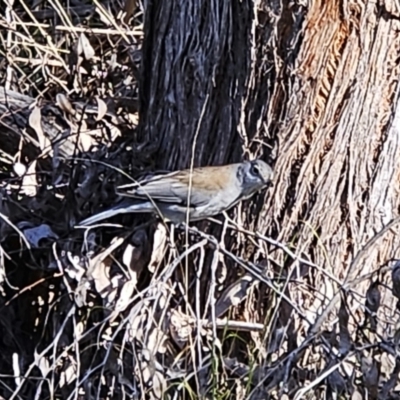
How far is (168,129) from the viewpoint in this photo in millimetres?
3986

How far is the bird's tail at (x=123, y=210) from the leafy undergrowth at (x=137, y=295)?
0.04 m

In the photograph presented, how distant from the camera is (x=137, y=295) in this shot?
11.7 ft

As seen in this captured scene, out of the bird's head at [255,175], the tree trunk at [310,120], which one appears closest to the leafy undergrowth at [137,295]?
the tree trunk at [310,120]

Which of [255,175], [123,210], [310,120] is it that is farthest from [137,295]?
[310,120]

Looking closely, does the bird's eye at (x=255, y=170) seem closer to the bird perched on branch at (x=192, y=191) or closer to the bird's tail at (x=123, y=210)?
the bird perched on branch at (x=192, y=191)

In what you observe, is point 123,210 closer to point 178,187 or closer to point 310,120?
point 178,187

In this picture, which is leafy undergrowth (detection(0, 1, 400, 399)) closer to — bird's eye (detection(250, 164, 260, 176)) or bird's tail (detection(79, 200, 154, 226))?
bird's tail (detection(79, 200, 154, 226))

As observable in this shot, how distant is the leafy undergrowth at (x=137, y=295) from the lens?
3328 millimetres

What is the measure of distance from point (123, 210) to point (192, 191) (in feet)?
0.75

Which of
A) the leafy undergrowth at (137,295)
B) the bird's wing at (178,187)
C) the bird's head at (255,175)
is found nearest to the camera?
the leafy undergrowth at (137,295)

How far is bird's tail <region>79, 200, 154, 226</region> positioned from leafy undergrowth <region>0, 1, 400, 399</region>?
0.04 meters

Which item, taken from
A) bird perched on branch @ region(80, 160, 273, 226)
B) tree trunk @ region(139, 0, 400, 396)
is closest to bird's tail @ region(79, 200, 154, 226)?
bird perched on branch @ region(80, 160, 273, 226)

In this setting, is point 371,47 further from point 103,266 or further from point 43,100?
point 43,100

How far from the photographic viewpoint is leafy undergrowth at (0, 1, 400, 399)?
3.33 meters
